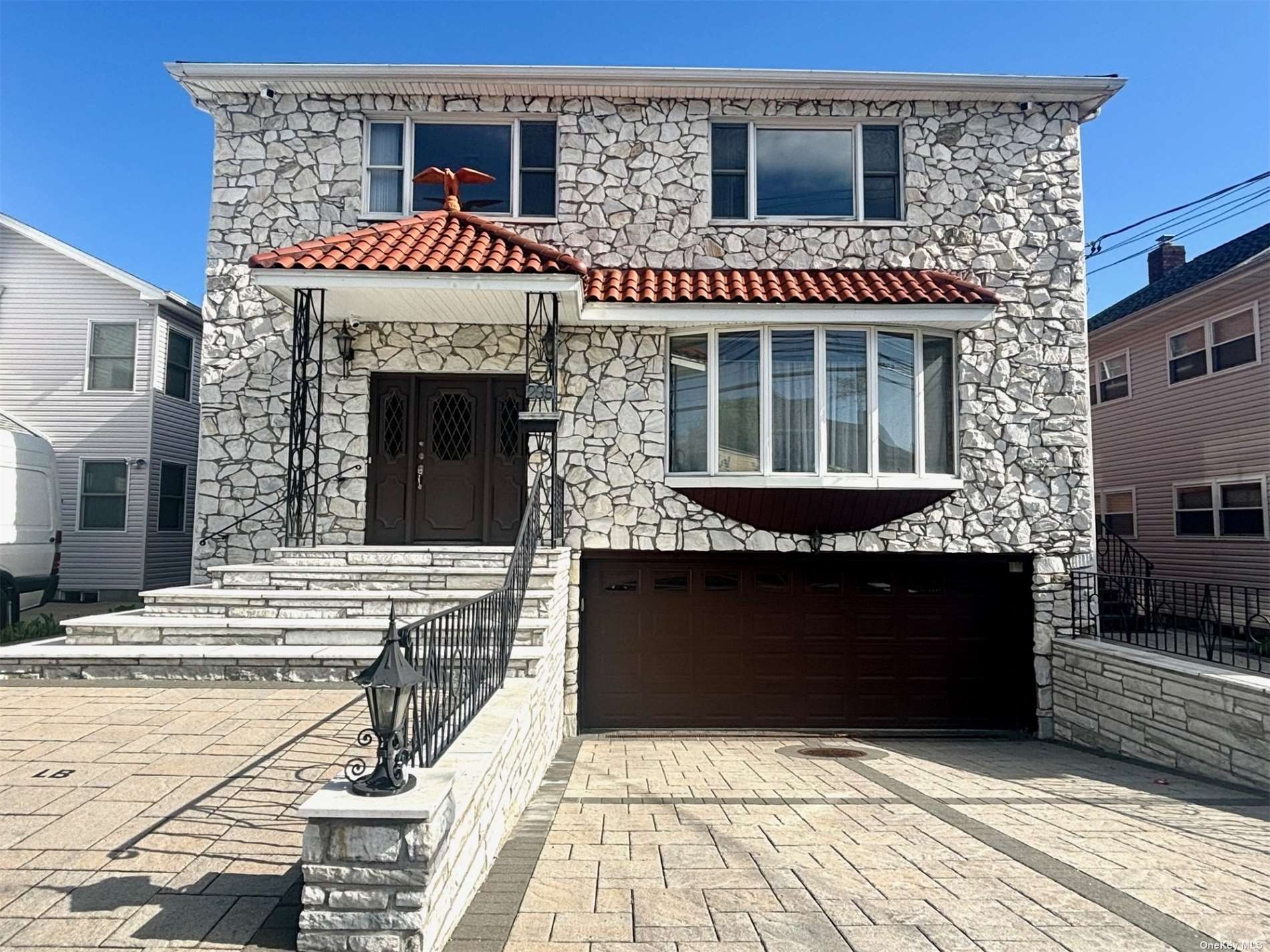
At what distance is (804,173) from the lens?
10.1 metres

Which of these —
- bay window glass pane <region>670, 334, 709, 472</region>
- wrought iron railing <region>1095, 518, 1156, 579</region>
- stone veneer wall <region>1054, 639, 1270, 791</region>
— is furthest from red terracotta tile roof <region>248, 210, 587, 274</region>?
wrought iron railing <region>1095, 518, 1156, 579</region>

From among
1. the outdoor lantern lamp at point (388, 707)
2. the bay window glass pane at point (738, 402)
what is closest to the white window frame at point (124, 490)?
the bay window glass pane at point (738, 402)

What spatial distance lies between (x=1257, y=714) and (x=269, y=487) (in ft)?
33.6

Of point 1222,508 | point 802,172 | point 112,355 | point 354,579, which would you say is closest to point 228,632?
point 354,579

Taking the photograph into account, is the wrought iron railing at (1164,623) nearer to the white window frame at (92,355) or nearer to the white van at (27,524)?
the white van at (27,524)

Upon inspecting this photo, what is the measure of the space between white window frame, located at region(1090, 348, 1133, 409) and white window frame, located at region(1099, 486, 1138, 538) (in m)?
1.77

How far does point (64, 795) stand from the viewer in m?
3.95

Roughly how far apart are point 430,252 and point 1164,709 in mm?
8799

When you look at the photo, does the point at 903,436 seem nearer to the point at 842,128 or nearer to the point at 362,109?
the point at 842,128

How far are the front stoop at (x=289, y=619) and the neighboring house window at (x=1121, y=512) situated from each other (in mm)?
12492

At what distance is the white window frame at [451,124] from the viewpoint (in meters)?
9.78

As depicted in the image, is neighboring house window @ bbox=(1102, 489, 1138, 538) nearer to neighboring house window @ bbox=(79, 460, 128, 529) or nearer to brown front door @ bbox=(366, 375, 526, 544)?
brown front door @ bbox=(366, 375, 526, 544)

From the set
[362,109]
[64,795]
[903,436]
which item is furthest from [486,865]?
[362,109]

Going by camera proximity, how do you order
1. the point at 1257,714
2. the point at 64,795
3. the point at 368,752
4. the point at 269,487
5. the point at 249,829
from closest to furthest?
the point at 249,829 → the point at 64,795 → the point at 368,752 → the point at 1257,714 → the point at 269,487
